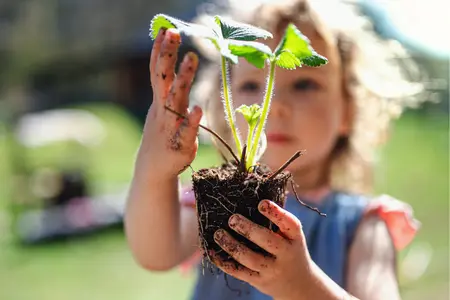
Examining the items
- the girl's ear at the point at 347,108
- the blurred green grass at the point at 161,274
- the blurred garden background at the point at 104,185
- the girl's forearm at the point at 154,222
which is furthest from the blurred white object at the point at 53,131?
the girl's forearm at the point at 154,222

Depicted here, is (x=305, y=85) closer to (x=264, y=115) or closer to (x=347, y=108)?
(x=347, y=108)

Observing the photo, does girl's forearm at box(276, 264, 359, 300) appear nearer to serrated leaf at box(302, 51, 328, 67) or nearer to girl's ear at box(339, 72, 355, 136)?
serrated leaf at box(302, 51, 328, 67)

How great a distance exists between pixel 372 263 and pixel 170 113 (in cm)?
49

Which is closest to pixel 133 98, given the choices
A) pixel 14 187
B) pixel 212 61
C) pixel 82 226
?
pixel 14 187

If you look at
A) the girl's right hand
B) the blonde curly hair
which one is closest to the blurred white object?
the blonde curly hair

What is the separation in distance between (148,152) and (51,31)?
26.9 ft

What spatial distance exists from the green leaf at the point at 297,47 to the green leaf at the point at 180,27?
0.07m

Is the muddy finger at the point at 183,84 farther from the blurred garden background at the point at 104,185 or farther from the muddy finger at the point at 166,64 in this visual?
the blurred garden background at the point at 104,185

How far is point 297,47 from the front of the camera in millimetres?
589

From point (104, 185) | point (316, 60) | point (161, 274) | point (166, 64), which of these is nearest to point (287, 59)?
point (316, 60)

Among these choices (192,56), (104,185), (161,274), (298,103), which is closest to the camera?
(192,56)

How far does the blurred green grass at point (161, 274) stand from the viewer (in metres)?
2.54

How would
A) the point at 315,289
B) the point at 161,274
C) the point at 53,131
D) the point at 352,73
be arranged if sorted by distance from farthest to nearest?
the point at 53,131
the point at 161,274
the point at 352,73
the point at 315,289

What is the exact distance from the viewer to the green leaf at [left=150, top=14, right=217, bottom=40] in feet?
1.86
